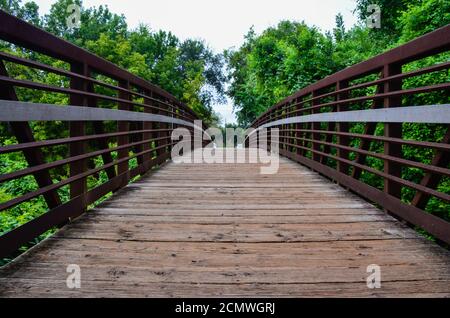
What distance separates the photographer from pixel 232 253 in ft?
7.56

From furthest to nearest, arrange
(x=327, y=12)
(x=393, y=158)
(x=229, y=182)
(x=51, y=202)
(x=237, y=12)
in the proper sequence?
(x=237, y=12)
(x=327, y=12)
(x=229, y=182)
(x=393, y=158)
(x=51, y=202)

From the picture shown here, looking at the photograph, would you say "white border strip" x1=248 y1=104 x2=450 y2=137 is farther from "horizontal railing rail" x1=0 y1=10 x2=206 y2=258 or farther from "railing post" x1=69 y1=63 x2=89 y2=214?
"railing post" x1=69 y1=63 x2=89 y2=214

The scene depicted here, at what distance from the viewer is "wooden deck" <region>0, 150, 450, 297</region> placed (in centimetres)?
184

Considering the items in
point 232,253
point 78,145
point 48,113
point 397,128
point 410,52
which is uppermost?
point 410,52

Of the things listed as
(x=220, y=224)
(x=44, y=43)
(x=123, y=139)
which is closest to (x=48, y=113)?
(x=44, y=43)

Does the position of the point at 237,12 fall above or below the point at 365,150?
above

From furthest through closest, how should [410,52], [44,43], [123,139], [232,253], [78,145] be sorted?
[123,139] < [78,145] < [410,52] < [44,43] < [232,253]

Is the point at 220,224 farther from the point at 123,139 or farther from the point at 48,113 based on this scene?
the point at 123,139

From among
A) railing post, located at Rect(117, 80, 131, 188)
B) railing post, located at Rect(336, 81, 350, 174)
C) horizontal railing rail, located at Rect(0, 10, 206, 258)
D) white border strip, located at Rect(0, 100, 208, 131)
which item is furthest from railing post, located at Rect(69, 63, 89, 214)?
railing post, located at Rect(336, 81, 350, 174)

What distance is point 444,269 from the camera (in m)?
2.03

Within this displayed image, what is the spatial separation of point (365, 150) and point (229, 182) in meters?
1.91

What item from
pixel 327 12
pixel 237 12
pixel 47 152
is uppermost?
pixel 237 12
